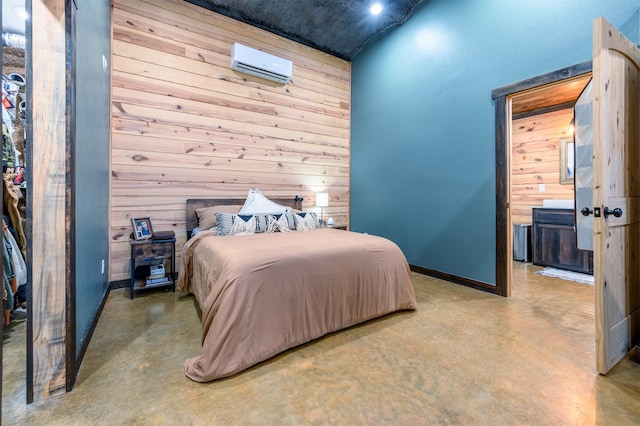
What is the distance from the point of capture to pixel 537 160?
15.9 feet

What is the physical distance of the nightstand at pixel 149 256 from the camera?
2922 millimetres

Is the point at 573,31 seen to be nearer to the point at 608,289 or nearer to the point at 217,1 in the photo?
the point at 608,289

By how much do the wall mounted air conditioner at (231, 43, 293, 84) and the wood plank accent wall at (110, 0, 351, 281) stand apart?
10 cm

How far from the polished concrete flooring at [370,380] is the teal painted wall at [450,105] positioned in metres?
1.28

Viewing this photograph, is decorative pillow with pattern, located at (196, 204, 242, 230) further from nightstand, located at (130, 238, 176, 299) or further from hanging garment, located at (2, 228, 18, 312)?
hanging garment, located at (2, 228, 18, 312)

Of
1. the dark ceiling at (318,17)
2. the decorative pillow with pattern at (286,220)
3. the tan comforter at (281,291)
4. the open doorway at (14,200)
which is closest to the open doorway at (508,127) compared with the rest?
Result: the tan comforter at (281,291)

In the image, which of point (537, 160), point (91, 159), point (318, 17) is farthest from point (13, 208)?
point (537, 160)

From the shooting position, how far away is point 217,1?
11.8ft

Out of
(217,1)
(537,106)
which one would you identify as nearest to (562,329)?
(537,106)

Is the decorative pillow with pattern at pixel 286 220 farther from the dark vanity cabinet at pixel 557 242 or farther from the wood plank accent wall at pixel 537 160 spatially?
the dark vanity cabinet at pixel 557 242

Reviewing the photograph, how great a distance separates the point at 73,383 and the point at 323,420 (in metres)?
1.38

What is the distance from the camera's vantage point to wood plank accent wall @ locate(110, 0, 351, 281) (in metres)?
3.22

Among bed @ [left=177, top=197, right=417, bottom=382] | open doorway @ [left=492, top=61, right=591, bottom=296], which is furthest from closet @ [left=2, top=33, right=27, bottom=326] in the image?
open doorway @ [left=492, top=61, right=591, bottom=296]

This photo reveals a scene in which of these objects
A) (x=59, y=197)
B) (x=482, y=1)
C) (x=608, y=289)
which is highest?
(x=482, y=1)
